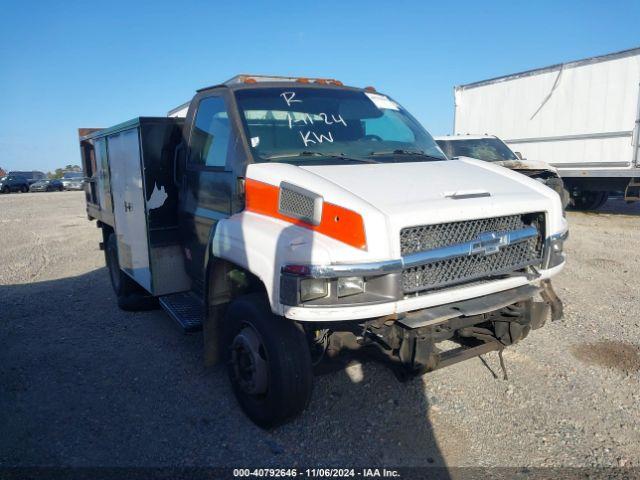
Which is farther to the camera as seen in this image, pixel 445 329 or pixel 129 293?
pixel 129 293

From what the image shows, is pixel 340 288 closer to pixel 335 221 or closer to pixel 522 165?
pixel 335 221

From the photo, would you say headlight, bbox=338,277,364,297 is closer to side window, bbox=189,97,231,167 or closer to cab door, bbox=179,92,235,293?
cab door, bbox=179,92,235,293

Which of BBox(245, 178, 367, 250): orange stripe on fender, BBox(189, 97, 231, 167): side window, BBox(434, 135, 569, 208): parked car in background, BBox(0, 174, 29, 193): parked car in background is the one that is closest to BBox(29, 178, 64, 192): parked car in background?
BBox(0, 174, 29, 193): parked car in background

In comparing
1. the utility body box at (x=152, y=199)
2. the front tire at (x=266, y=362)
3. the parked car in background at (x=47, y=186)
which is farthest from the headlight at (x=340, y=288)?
the parked car in background at (x=47, y=186)

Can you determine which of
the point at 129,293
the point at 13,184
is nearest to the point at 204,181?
the point at 129,293

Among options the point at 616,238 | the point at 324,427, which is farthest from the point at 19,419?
the point at 616,238

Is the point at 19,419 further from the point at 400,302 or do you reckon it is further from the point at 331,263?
the point at 400,302

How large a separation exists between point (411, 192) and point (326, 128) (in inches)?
46.6

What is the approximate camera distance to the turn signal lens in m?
2.71

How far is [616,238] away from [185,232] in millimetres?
8871

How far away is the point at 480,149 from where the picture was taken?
440 inches

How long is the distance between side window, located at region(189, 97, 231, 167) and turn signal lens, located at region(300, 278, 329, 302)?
4.99ft

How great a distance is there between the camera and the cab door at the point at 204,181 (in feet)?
12.6

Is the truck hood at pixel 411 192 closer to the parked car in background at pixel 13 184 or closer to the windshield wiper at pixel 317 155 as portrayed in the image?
the windshield wiper at pixel 317 155
